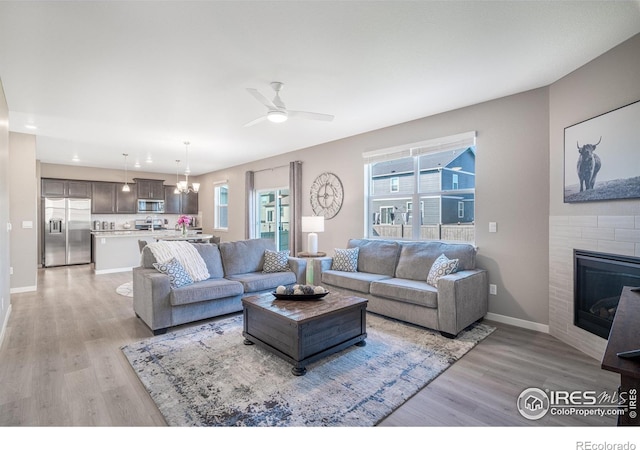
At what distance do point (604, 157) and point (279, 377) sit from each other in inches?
130

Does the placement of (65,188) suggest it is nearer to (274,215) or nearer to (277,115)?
(274,215)

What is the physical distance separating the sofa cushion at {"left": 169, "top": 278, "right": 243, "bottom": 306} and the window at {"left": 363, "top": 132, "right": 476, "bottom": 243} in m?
2.42

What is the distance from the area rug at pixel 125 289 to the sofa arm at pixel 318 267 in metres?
2.98

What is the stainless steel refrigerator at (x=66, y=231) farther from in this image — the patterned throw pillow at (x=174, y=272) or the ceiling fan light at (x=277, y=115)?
the ceiling fan light at (x=277, y=115)

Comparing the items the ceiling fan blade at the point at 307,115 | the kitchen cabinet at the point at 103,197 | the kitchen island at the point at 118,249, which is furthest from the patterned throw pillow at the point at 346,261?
the kitchen cabinet at the point at 103,197

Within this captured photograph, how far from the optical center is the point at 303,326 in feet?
8.00

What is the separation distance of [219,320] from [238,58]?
9.39 ft

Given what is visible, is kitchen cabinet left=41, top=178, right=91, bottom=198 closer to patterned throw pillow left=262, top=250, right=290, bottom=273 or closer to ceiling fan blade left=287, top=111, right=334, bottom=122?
patterned throw pillow left=262, top=250, right=290, bottom=273

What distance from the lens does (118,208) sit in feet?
28.2

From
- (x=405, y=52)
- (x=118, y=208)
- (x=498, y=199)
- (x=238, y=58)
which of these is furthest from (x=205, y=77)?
(x=118, y=208)

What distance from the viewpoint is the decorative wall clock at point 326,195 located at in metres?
5.50

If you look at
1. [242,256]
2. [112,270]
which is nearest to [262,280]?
[242,256]

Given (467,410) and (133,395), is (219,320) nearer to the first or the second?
(133,395)

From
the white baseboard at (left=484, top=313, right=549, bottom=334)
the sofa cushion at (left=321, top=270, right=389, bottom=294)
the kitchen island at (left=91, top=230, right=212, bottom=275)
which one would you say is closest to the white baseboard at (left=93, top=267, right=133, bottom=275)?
the kitchen island at (left=91, top=230, right=212, bottom=275)
